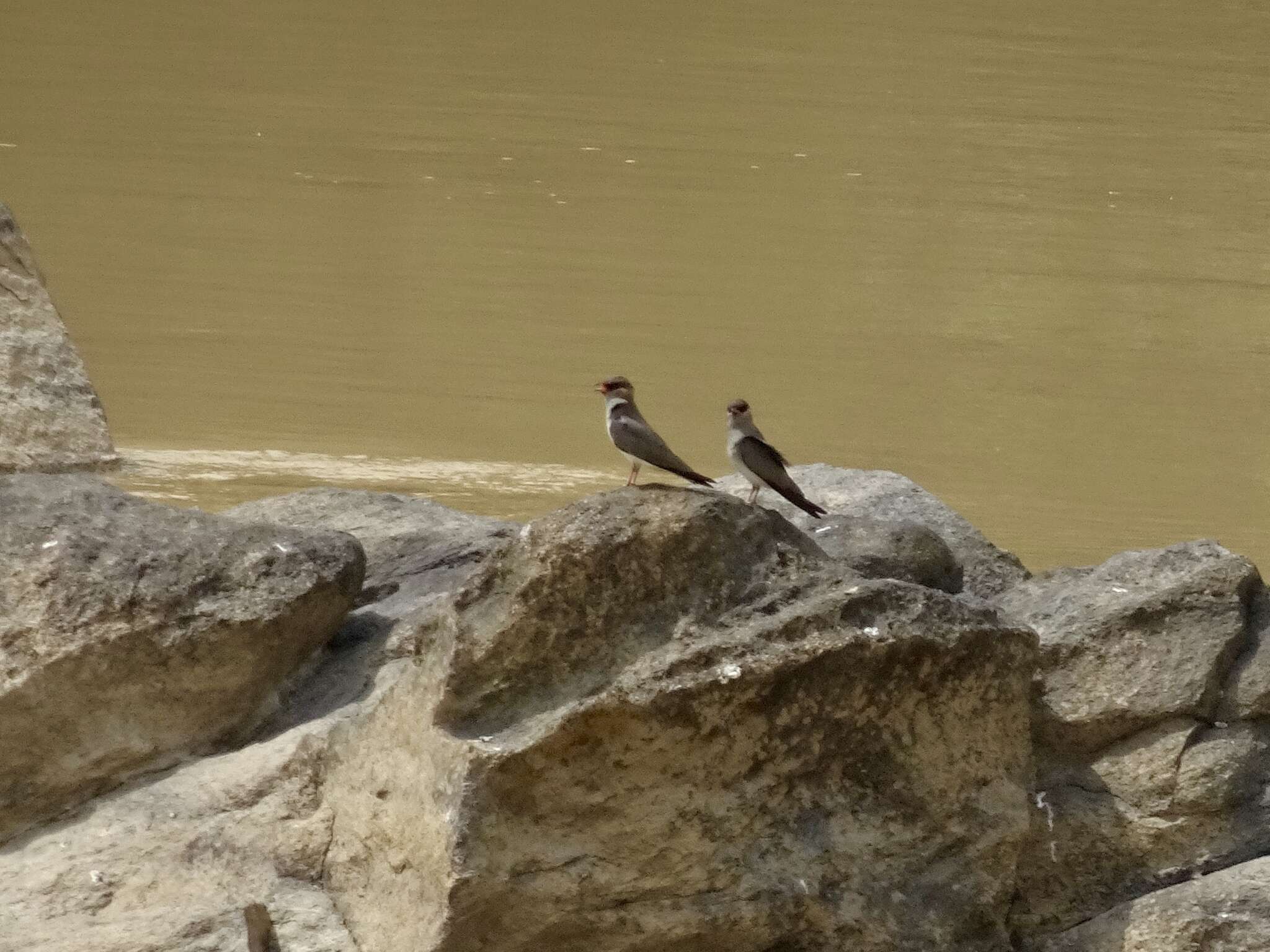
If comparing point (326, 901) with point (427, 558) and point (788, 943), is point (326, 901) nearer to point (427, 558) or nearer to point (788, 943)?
point (788, 943)

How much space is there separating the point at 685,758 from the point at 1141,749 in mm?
703

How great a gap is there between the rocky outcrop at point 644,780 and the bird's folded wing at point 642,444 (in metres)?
0.17

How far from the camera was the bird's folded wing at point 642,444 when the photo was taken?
2.57 m

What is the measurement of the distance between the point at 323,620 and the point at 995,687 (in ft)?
3.48

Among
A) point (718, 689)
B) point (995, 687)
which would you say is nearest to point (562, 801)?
point (718, 689)

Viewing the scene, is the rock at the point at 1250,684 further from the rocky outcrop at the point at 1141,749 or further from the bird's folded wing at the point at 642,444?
the bird's folded wing at the point at 642,444

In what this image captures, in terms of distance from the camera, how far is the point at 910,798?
240 centimetres

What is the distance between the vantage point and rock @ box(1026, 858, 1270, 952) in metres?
2.30

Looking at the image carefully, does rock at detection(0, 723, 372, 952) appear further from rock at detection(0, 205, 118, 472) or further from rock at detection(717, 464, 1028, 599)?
rock at detection(0, 205, 118, 472)

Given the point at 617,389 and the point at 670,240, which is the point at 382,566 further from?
the point at 670,240

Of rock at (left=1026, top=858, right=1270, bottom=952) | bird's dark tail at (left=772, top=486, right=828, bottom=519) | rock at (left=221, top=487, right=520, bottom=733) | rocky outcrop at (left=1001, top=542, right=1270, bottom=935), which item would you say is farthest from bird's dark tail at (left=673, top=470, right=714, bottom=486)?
rock at (left=1026, top=858, right=1270, bottom=952)

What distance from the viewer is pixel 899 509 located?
364cm

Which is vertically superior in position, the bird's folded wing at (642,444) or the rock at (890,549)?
the bird's folded wing at (642,444)

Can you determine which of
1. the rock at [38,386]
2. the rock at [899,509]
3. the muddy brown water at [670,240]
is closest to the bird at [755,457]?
the rock at [899,509]
